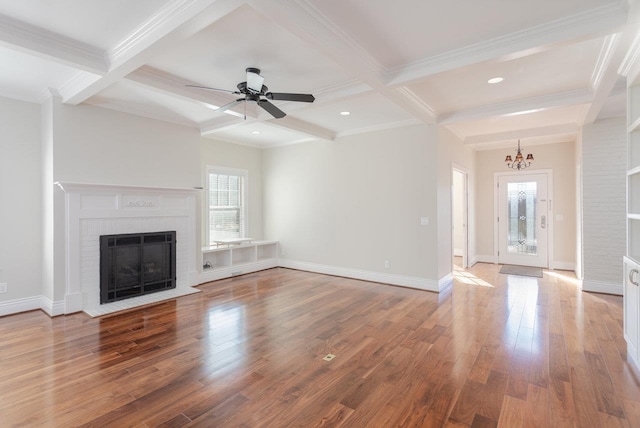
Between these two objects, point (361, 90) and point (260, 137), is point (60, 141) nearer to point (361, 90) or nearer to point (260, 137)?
point (260, 137)

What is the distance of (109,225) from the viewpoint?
4.52 m

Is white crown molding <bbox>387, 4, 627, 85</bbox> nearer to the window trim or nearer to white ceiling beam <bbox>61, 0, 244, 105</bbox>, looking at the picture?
white ceiling beam <bbox>61, 0, 244, 105</bbox>

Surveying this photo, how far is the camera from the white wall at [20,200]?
404 centimetres

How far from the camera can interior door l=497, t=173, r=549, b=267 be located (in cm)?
704

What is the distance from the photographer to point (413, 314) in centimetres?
410

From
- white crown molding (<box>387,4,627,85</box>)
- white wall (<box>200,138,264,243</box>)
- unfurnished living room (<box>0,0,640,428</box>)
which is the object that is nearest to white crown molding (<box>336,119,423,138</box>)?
unfurnished living room (<box>0,0,640,428</box>)

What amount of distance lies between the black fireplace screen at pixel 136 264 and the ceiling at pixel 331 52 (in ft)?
6.17

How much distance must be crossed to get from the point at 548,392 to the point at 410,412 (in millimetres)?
1096

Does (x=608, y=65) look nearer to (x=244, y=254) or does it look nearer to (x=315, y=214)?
(x=315, y=214)

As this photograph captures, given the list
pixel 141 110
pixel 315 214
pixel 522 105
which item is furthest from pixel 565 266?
pixel 141 110

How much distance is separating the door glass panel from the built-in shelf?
540 cm

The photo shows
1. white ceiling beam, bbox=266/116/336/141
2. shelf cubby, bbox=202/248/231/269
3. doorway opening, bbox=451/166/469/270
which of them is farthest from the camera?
doorway opening, bbox=451/166/469/270

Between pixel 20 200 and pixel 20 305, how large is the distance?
1.36 meters

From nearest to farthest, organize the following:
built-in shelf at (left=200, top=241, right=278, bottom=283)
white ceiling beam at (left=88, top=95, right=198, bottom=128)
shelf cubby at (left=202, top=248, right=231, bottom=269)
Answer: white ceiling beam at (left=88, top=95, right=198, bottom=128), built-in shelf at (left=200, top=241, right=278, bottom=283), shelf cubby at (left=202, top=248, right=231, bottom=269)
